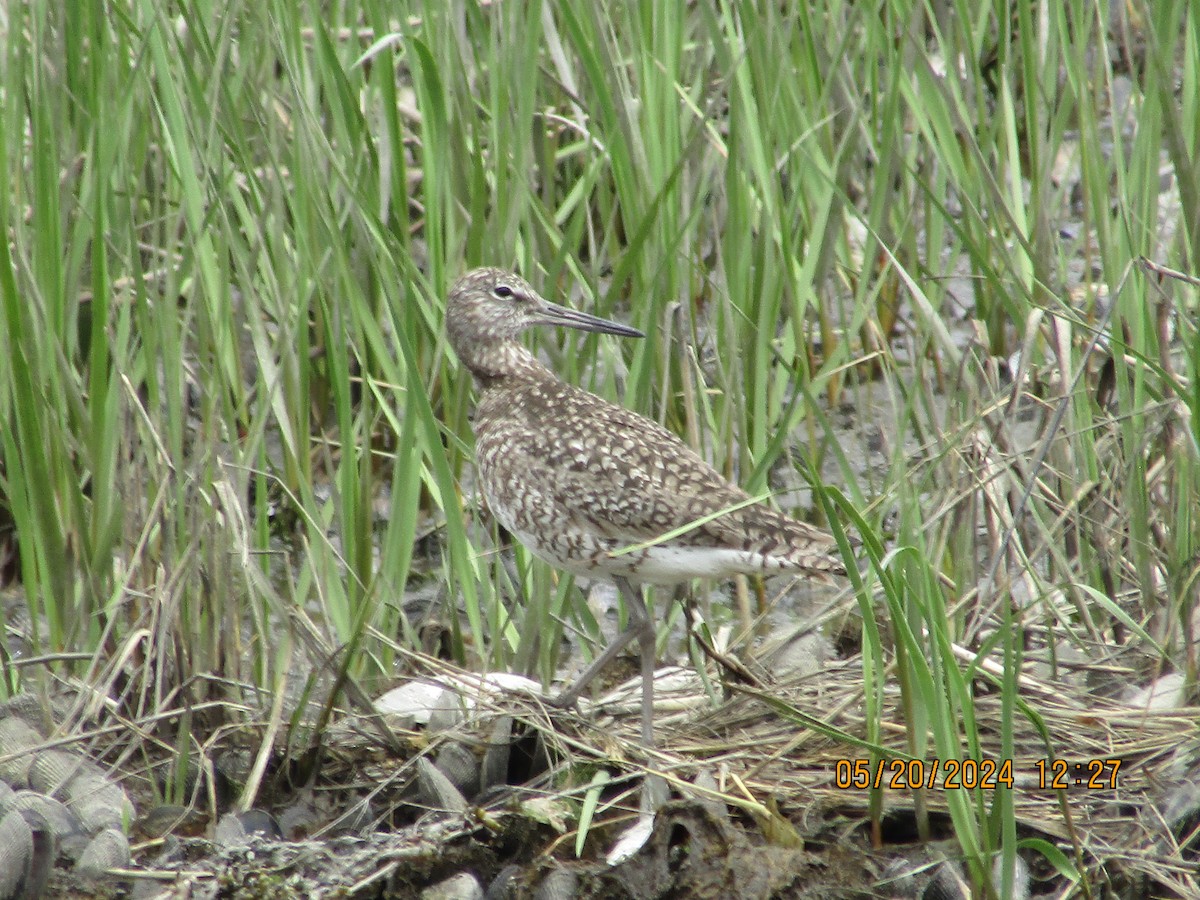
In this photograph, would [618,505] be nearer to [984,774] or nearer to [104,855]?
[984,774]

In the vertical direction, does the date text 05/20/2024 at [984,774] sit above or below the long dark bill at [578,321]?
below

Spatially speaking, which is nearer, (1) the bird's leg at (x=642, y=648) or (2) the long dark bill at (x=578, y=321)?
(1) the bird's leg at (x=642, y=648)

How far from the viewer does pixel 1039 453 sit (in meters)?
3.54

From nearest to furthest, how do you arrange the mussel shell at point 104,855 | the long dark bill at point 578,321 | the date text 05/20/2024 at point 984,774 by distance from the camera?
the date text 05/20/2024 at point 984,774 < the mussel shell at point 104,855 < the long dark bill at point 578,321

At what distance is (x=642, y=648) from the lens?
14.3 feet

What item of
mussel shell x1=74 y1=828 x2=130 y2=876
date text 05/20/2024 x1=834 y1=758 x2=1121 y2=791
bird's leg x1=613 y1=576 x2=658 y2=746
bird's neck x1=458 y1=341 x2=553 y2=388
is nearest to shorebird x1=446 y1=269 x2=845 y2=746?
bird's leg x1=613 y1=576 x2=658 y2=746

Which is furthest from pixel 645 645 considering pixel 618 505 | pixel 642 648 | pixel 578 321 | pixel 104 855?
pixel 104 855

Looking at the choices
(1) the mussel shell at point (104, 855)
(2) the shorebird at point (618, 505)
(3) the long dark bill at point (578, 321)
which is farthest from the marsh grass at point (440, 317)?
(1) the mussel shell at point (104, 855)

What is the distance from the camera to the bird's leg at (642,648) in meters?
4.23

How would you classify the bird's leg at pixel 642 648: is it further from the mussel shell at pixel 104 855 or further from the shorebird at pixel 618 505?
the mussel shell at pixel 104 855

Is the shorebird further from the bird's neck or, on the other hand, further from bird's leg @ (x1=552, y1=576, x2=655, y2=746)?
the bird's neck

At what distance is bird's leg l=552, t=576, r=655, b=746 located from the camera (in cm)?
423

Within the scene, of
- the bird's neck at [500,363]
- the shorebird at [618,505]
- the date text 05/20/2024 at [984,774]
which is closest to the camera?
the date text 05/20/2024 at [984,774]

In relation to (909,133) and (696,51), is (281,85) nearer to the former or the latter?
(696,51)
